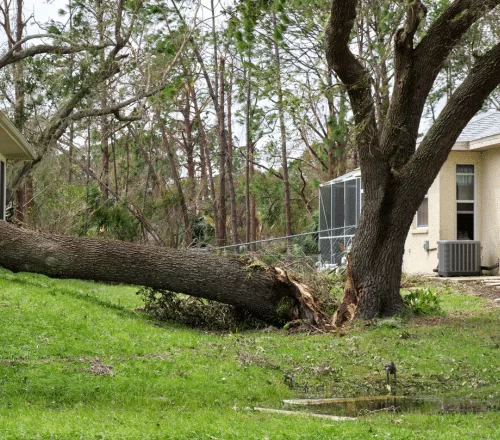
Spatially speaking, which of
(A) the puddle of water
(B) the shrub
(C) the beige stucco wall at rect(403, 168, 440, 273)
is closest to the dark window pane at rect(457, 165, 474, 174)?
(C) the beige stucco wall at rect(403, 168, 440, 273)

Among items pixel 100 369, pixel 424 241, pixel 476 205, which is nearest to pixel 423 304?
pixel 100 369

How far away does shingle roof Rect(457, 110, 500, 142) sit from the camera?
76.5 feet

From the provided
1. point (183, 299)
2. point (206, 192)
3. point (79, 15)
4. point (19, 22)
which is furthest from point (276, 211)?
point (183, 299)

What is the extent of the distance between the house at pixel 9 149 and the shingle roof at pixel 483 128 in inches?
484

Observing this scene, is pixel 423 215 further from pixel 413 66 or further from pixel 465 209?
pixel 413 66

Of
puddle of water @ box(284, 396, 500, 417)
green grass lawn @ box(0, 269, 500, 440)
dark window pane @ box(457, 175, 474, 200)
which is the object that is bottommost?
puddle of water @ box(284, 396, 500, 417)

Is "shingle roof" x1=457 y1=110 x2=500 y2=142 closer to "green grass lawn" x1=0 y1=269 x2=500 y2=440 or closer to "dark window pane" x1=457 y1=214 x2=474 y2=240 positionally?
"dark window pane" x1=457 y1=214 x2=474 y2=240

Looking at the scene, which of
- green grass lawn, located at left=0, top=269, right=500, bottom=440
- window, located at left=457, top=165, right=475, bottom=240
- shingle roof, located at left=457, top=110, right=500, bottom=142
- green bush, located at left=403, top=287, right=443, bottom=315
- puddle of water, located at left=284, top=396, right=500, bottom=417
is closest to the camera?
green grass lawn, located at left=0, top=269, right=500, bottom=440

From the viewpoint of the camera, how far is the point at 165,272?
15.8 meters

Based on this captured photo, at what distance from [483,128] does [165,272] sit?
12.6 meters

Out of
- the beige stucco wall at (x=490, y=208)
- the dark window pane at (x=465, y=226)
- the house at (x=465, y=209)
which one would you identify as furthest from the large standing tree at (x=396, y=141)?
the dark window pane at (x=465, y=226)

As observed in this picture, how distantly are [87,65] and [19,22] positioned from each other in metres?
7.87

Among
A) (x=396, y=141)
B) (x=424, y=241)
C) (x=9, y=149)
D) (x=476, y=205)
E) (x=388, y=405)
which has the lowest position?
A: (x=388, y=405)

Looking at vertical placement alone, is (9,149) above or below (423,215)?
above
